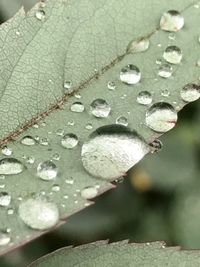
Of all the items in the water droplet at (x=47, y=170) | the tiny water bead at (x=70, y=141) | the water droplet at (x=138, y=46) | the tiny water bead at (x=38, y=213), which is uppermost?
the water droplet at (x=138, y=46)

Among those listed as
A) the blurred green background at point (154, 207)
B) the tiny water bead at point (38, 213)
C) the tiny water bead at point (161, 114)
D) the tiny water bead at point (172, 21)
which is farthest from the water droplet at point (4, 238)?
the blurred green background at point (154, 207)

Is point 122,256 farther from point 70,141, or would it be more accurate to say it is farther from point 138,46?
point 138,46

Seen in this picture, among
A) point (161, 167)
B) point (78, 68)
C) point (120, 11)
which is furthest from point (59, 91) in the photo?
point (161, 167)

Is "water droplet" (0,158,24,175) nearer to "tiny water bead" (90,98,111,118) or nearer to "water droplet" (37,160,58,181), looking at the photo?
"water droplet" (37,160,58,181)

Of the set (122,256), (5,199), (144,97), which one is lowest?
(122,256)

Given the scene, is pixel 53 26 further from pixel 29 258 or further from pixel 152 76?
pixel 29 258

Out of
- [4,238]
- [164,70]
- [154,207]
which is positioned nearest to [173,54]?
[164,70]

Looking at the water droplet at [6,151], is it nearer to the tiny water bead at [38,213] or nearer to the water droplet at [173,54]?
the tiny water bead at [38,213]
